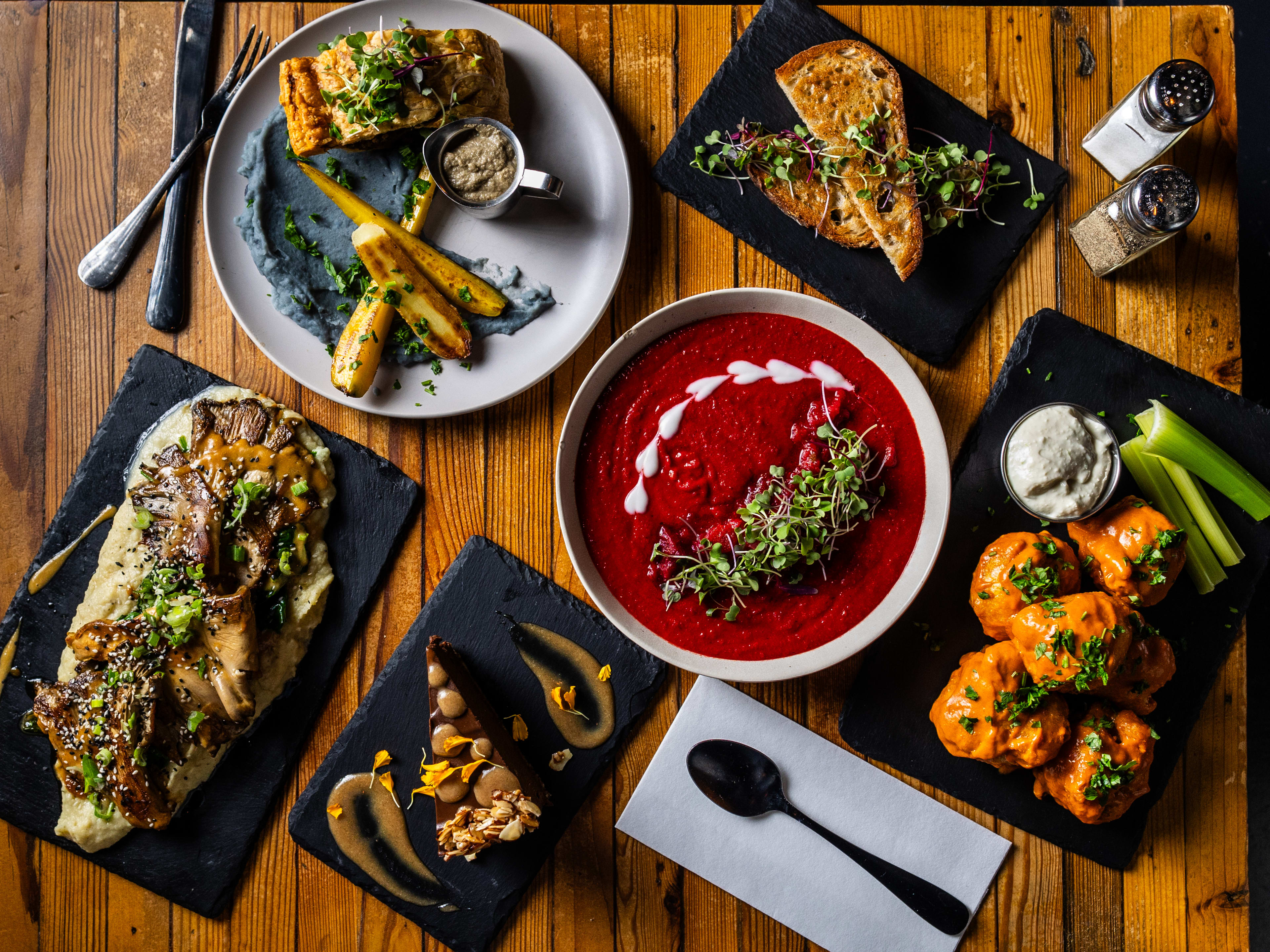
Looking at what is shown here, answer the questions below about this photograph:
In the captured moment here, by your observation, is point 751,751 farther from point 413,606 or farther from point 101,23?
point 101,23

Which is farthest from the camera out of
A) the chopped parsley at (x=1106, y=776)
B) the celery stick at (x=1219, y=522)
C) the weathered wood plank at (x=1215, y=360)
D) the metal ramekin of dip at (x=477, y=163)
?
the weathered wood plank at (x=1215, y=360)

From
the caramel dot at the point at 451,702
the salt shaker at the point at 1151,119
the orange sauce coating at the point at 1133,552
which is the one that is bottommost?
→ the caramel dot at the point at 451,702

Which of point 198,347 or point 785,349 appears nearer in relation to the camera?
point 785,349

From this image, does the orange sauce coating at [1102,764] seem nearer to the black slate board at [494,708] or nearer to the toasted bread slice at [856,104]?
the black slate board at [494,708]

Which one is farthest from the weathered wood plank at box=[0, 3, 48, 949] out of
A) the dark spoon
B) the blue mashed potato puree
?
the dark spoon

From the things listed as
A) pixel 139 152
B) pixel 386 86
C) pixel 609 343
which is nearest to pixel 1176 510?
pixel 609 343

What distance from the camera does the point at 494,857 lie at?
3092 millimetres

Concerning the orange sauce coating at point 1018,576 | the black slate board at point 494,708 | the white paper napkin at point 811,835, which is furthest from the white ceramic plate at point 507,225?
the orange sauce coating at point 1018,576

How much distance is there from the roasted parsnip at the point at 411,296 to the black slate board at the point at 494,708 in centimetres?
73

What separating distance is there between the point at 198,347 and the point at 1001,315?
3.01 m

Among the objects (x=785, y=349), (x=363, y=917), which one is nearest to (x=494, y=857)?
(x=363, y=917)

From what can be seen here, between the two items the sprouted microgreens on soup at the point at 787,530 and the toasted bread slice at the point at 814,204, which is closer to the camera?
the sprouted microgreens on soup at the point at 787,530

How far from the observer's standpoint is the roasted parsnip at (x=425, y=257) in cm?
297

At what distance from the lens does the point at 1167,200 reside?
2787mm
